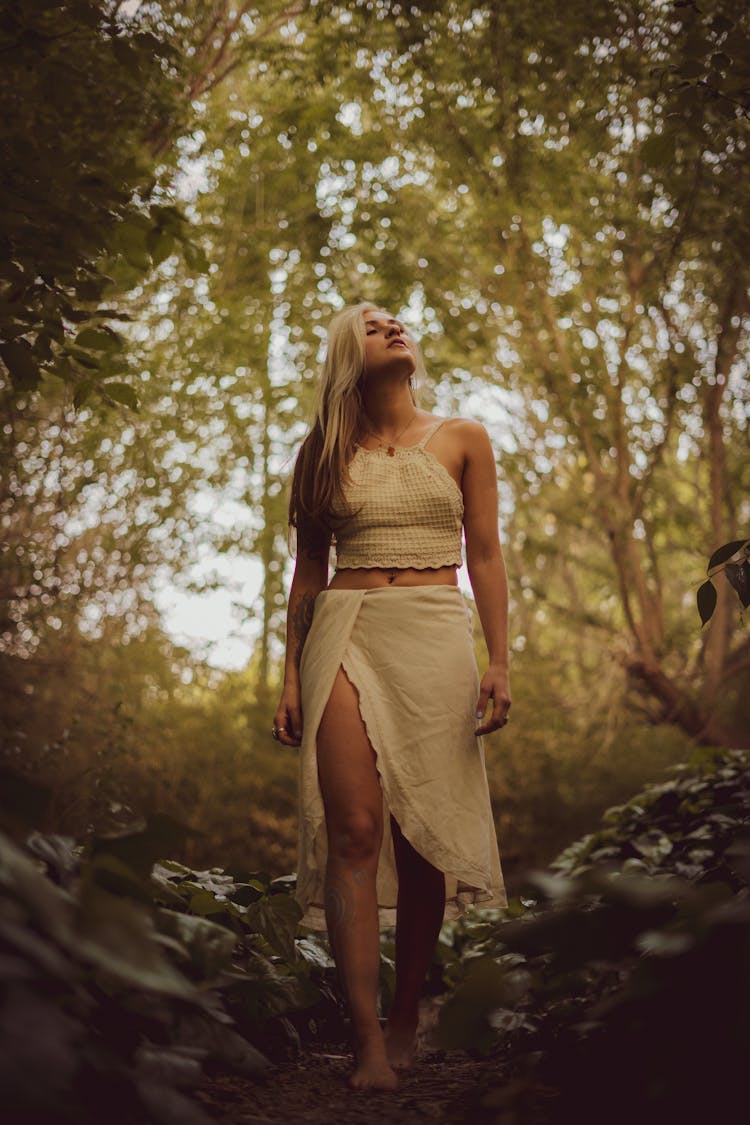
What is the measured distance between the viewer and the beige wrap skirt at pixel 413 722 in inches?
104

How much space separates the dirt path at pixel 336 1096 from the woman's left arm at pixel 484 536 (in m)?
1.10

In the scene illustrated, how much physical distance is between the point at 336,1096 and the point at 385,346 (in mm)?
2063

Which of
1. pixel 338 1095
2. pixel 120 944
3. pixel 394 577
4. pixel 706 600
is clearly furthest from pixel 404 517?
pixel 120 944

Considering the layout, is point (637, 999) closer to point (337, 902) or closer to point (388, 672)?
point (337, 902)

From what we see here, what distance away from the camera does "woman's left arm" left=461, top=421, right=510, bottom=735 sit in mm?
2922

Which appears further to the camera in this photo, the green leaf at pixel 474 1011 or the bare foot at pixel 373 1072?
the bare foot at pixel 373 1072

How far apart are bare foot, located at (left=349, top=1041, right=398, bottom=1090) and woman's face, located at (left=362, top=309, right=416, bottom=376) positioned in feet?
6.21

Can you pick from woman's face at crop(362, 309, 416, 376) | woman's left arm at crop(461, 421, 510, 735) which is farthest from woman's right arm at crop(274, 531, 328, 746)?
woman's face at crop(362, 309, 416, 376)

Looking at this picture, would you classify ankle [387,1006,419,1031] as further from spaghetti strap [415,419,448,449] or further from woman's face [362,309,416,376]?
woman's face [362,309,416,376]

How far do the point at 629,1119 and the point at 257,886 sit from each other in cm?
189

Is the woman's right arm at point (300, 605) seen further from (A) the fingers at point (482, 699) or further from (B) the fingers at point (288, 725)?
(A) the fingers at point (482, 699)

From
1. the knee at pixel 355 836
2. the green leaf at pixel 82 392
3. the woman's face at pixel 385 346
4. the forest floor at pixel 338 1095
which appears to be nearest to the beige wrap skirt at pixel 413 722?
the knee at pixel 355 836

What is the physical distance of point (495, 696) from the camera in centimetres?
272

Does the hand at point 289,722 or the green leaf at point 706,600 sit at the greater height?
the green leaf at point 706,600
